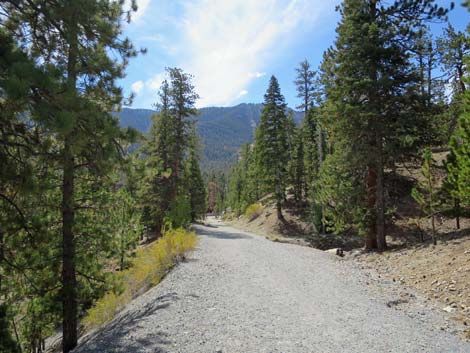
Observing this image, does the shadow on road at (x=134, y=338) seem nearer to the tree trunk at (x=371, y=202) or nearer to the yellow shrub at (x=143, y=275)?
the yellow shrub at (x=143, y=275)

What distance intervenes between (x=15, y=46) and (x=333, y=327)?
6991 millimetres

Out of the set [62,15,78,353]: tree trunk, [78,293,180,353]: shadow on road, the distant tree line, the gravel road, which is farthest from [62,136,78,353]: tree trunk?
the distant tree line

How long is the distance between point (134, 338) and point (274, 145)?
75.9ft

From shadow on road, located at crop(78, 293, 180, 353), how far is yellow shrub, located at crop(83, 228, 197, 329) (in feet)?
4.92

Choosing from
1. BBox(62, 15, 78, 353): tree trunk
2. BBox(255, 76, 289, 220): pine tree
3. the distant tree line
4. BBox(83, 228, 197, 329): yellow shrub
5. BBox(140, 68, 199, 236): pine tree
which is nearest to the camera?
BBox(62, 15, 78, 353): tree trunk

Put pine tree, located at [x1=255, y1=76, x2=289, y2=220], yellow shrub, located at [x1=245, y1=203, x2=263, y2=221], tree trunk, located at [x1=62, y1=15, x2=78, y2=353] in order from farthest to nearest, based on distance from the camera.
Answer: yellow shrub, located at [x1=245, y1=203, x2=263, y2=221] → pine tree, located at [x1=255, y1=76, x2=289, y2=220] → tree trunk, located at [x1=62, y1=15, x2=78, y2=353]

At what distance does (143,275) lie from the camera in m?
9.70

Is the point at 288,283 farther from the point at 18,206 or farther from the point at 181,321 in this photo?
the point at 18,206

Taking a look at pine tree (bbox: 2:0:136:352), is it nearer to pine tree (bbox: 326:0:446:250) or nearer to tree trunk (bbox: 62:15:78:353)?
tree trunk (bbox: 62:15:78:353)

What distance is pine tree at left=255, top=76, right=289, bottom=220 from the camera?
89.3 feet

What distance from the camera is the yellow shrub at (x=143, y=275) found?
8.30 metres

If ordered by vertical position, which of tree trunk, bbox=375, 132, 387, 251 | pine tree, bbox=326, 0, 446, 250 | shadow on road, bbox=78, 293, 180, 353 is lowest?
shadow on road, bbox=78, 293, 180, 353

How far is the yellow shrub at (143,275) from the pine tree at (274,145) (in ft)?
53.0

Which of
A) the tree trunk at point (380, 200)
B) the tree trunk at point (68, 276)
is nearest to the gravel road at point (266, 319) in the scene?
the tree trunk at point (68, 276)
